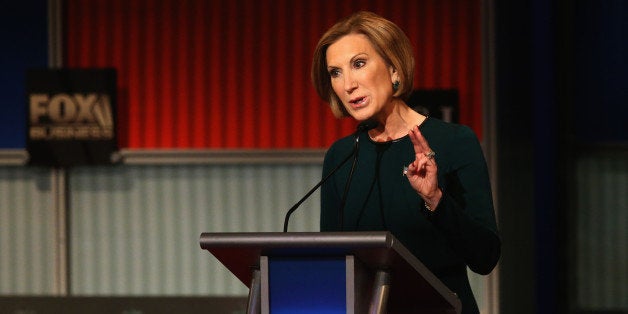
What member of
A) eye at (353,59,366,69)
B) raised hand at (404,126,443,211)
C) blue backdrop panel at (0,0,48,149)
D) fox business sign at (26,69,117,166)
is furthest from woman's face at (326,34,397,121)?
blue backdrop panel at (0,0,48,149)

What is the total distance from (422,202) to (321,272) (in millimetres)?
291

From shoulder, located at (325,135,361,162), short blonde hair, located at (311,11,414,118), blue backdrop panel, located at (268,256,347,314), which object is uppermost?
short blonde hair, located at (311,11,414,118)

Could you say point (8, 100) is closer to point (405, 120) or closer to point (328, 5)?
point (328, 5)

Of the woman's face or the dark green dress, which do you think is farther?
the woman's face

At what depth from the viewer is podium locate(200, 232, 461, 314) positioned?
5.23 ft

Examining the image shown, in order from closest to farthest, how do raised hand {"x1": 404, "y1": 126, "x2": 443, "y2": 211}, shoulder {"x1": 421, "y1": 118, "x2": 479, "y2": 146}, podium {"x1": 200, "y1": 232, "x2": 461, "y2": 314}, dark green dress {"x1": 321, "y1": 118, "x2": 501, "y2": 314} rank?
podium {"x1": 200, "y1": 232, "x2": 461, "y2": 314}
raised hand {"x1": 404, "y1": 126, "x2": 443, "y2": 211}
dark green dress {"x1": 321, "y1": 118, "x2": 501, "y2": 314}
shoulder {"x1": 421, "y1": 118, "x2": 479, "y2": 146}

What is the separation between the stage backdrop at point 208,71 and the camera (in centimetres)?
543

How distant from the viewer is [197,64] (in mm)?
5445

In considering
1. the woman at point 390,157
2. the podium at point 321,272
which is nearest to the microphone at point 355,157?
the woman at point 390,157

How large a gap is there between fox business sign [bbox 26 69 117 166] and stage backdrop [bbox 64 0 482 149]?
3.0 inches

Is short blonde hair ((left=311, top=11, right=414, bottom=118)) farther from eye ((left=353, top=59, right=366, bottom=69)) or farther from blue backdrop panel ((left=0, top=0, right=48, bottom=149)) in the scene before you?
blue backdrop panel ((left=0, top=0, right=48, bottom=149))

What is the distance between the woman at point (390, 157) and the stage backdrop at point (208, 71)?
3314 mm

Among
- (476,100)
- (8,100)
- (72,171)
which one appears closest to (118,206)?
(72,171)

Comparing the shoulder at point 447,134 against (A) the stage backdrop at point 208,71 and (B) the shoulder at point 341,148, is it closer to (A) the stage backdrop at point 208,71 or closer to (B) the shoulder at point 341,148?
(B) the shoulder at point 341,148
